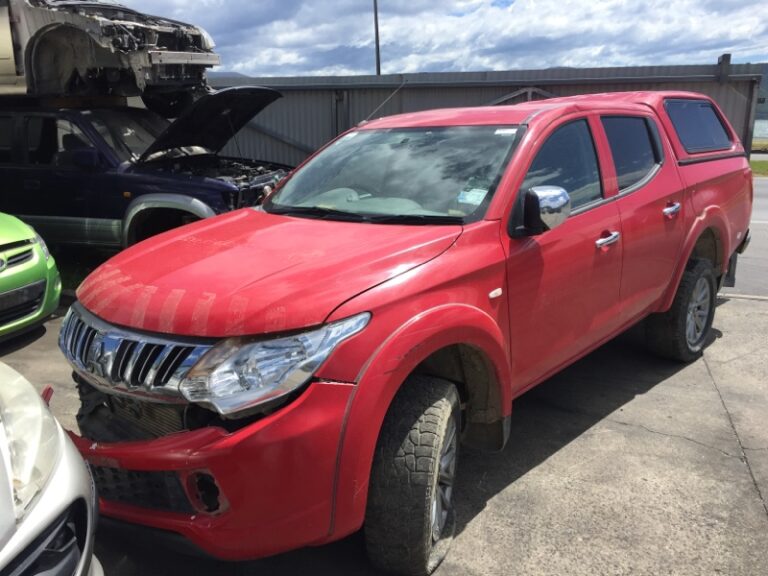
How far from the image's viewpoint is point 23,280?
5.22m

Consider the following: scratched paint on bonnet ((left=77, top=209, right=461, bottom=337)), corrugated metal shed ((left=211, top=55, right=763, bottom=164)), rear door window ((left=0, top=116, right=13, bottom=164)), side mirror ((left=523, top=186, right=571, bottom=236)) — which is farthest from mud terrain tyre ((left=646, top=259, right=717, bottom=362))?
corrugated metal shed ((left=211, top=55, right=763, bottom=164))

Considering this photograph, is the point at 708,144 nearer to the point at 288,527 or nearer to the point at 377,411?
the point at 377,411

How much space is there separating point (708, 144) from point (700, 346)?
1.53m

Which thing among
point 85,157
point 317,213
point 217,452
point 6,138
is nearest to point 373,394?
point 217,452

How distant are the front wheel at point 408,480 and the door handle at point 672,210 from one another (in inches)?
90.6

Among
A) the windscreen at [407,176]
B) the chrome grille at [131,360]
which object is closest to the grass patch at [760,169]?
the windscreen at [407,176]

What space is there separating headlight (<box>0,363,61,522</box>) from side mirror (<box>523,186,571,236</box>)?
2.06 metres

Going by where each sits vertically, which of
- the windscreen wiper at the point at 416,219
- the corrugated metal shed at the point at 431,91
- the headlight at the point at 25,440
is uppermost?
the corrugated metal shed at the point at 431,91

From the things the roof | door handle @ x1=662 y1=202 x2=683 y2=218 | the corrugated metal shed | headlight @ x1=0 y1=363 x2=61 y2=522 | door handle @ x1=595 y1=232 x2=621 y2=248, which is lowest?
headlight @ x1=0 y1=363 x2=61 y2=522

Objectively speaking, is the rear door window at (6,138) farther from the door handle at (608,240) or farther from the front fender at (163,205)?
the door handle at (608,240)

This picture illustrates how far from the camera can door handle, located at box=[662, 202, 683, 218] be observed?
418 cm

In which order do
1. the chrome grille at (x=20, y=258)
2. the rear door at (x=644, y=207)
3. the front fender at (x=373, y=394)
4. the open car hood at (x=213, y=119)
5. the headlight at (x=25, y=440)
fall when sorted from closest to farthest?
the headlight at (x=25, y=440), the front fender at (x=373, y=394), the rear door at (x=644, y=207), the chrome grille at (x=20, y=258), the open car hood at (x=213, y=119)

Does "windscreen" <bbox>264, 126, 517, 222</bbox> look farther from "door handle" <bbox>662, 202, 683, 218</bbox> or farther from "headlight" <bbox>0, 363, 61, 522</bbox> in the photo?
"headlight" <bbox>0, 363, 61, 522</bbox>

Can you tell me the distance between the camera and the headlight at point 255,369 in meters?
2.16
